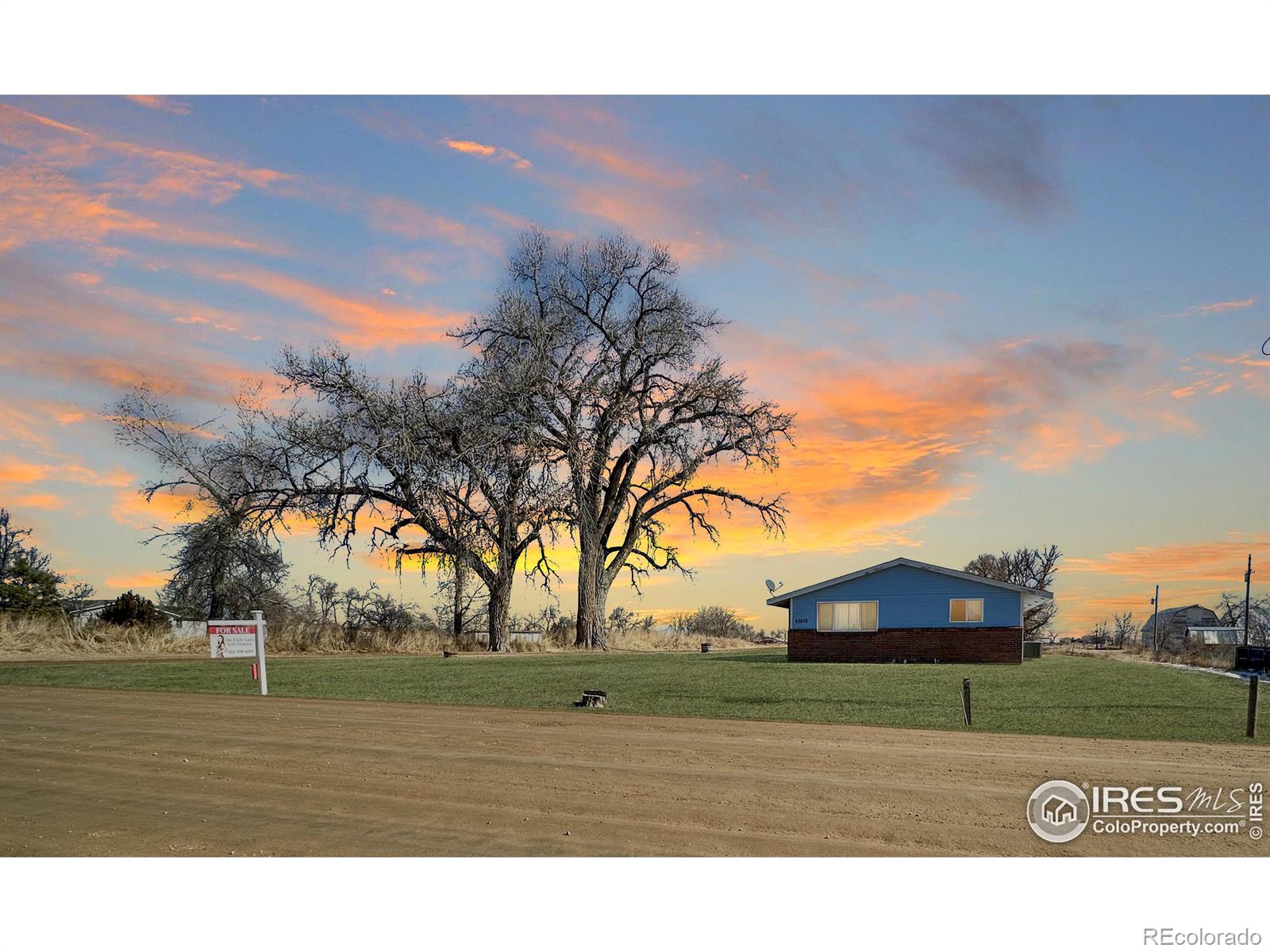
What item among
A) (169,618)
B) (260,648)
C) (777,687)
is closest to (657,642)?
(169,618)

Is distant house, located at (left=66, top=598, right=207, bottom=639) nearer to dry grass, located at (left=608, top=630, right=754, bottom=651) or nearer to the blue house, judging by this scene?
dry grass, located at (left=608, top=630, right=754, bottom=651)

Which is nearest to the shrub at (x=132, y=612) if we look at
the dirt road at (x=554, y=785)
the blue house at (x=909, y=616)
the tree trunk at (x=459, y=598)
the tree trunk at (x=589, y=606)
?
the tree trunk at (x=459, y=598)

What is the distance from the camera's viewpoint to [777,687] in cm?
1989

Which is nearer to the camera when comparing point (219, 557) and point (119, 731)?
point (119, 731)

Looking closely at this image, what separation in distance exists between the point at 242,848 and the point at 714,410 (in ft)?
109

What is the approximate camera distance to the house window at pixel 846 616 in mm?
33906

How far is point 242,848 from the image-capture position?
7.64 m

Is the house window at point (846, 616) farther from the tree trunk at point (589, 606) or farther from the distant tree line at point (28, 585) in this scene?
the distant tree line at point (28, 585)

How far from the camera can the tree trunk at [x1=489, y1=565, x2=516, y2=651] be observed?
36.9 meters

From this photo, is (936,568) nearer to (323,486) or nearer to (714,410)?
(714,410)

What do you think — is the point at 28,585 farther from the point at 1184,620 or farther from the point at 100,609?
the point at 1184,620

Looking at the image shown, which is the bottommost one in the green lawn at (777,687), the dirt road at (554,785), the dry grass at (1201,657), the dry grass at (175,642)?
the dry grass at (1201,657)

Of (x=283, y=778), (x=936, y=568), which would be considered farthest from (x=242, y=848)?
(x=936, y=568)

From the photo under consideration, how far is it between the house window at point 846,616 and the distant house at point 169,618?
2209 centimetres
